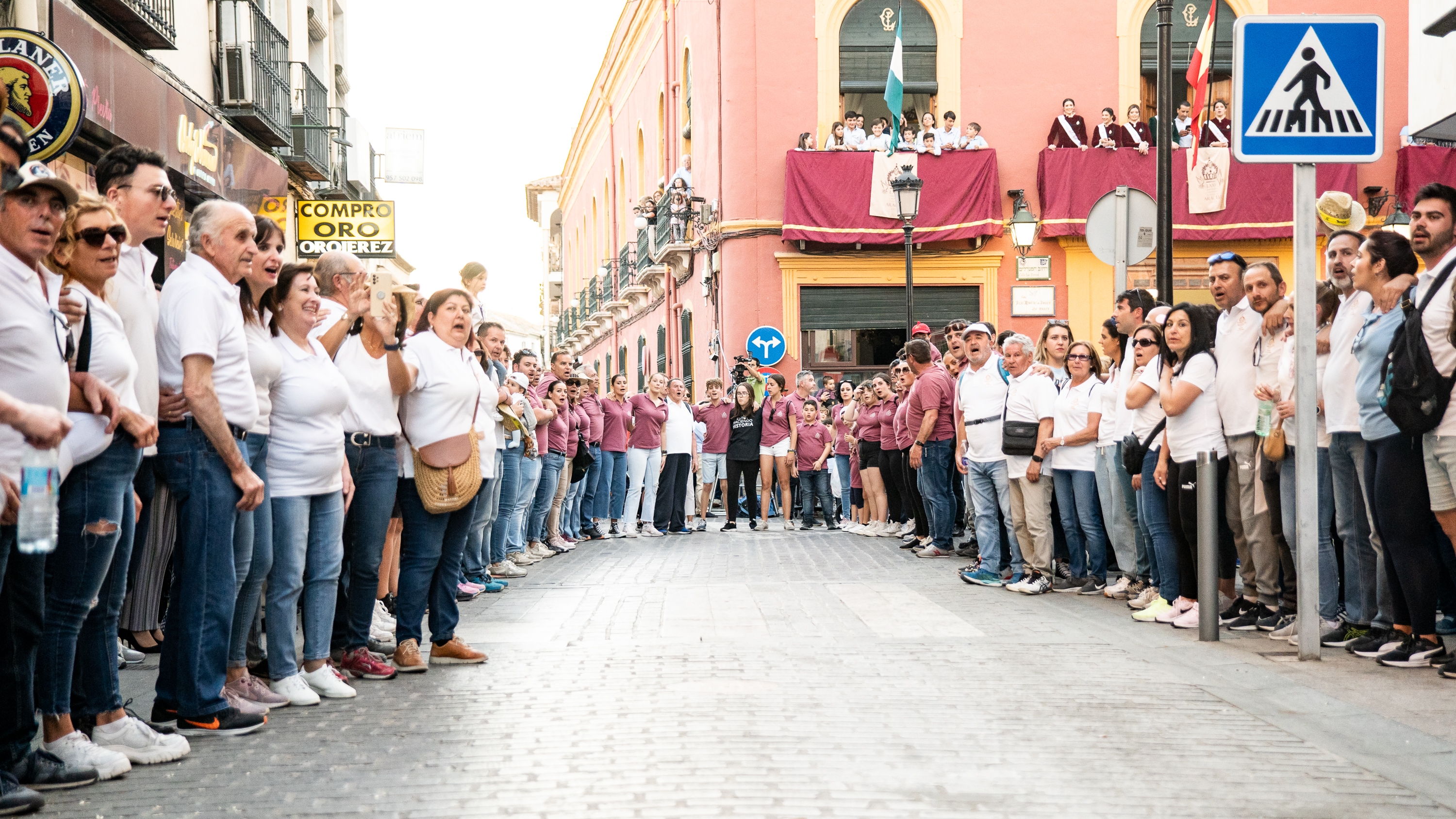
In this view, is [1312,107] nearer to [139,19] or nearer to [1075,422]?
[1075,422]

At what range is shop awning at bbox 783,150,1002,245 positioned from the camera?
24.7 m

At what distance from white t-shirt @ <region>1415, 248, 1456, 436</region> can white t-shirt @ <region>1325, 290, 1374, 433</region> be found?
24.2 inches

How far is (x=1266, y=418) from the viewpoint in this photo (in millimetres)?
7895

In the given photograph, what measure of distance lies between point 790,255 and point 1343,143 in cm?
1826

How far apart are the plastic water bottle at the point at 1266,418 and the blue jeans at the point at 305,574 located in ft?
16.0

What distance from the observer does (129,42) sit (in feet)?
48.9

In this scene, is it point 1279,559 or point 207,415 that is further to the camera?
point 1279,559

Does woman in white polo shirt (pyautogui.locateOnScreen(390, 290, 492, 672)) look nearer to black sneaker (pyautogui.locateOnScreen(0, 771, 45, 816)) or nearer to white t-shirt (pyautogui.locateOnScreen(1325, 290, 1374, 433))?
black sneaker (pyautogui.locateOnScreen(0, 771, 45, 816))

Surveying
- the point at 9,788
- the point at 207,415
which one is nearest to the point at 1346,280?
the point at 207,415

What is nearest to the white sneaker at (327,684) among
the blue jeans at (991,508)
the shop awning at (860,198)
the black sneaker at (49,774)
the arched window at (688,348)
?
the black sneaker at (49,774)

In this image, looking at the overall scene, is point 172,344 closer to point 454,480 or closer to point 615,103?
point 454,480

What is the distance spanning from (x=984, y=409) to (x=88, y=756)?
794 centimetres

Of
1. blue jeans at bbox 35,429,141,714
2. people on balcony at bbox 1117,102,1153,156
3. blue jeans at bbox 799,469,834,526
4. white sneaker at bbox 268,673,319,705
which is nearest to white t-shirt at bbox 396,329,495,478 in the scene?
white sneaker at bbox 268,673,319,705

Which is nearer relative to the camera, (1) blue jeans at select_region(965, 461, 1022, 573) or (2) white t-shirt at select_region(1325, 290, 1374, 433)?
(2) white t-shirt at select_region(1325, 290, 1374, 433)
